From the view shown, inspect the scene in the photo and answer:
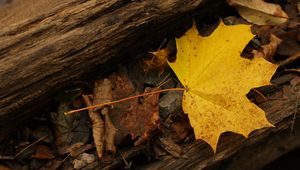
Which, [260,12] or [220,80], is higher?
[260,12]

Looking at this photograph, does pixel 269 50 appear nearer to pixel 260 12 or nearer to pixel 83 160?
pixel 260 12

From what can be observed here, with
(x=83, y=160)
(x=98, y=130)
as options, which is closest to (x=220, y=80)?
(x=98, y=130)

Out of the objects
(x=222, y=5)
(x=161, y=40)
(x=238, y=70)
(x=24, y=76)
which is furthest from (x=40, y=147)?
(x=222, y=5)

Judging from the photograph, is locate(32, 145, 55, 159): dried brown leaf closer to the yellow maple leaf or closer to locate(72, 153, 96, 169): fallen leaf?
locate(72, 153, 96, 169): fallen leaf

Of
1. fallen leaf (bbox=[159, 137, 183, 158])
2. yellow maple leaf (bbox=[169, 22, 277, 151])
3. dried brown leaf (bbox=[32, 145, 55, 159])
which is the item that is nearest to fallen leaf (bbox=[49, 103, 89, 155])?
dried brown leaf (bbox=[32, 145, 55, 159])

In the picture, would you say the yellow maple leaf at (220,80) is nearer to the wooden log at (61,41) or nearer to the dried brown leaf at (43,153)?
the wooden log at (61,41)
